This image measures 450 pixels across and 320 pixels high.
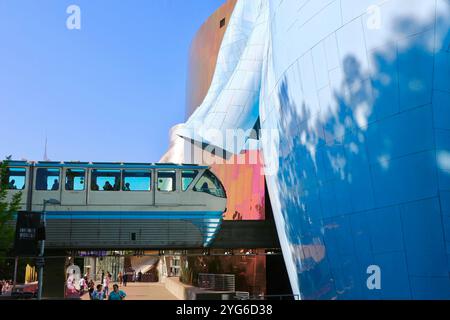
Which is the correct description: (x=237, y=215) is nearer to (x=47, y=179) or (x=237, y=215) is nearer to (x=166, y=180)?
(x=166, y=180)

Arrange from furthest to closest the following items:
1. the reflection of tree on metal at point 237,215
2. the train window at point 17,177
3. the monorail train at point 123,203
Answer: the reflection of tree on metal at point 237,215, the monorail train at point 123,203, the train window at point 17,177

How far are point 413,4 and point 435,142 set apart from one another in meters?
2.30

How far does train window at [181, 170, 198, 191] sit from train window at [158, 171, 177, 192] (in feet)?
0.96

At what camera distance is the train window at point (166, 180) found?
17.5 m

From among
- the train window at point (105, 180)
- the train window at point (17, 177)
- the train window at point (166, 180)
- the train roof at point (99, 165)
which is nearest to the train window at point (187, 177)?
the train roof at point (99, 165)

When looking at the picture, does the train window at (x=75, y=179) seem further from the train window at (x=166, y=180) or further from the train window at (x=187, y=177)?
the train window at (x=187, y=177)

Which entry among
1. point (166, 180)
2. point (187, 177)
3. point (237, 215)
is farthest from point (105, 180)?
point (237, 215)

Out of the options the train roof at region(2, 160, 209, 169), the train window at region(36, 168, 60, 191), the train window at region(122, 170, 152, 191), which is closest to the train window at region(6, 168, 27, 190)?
the train roof at region(2, 160, 209, 169)

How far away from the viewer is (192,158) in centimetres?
4141

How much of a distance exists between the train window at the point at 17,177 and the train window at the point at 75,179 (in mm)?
1463

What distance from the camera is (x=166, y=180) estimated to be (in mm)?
17594

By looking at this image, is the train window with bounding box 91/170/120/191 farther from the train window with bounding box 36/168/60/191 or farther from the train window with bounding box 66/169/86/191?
the train window with bounding box 36/168/60/191

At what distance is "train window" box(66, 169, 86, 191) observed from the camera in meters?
17.3
